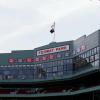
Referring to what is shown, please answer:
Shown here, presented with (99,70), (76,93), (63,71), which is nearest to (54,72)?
(63,71)

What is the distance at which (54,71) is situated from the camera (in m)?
69.9

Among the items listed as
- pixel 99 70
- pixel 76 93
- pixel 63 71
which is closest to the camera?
pixel 99 70

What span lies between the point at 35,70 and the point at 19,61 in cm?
413

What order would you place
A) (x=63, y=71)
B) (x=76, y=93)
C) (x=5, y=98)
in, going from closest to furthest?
(x=76, y=93)
(x=63, y=71)
(x=5, y=98)

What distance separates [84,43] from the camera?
211 feet

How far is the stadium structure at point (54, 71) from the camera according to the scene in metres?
62.6

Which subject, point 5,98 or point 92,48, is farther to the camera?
point 5,98

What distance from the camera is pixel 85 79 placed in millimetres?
66500

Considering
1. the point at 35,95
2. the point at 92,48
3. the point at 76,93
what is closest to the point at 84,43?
the point at 92,48

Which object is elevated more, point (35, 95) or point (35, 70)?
point (35, 70)

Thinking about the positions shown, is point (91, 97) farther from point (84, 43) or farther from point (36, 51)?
point (36, 51)

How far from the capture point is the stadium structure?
62.6 m

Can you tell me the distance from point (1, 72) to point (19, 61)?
12.4ft

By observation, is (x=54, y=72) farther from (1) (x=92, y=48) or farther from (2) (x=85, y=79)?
(1) (x=92, y=48)
